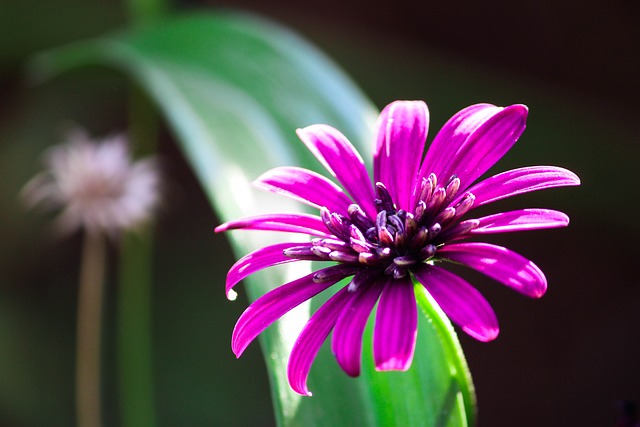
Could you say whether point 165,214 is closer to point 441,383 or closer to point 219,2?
point 219,2

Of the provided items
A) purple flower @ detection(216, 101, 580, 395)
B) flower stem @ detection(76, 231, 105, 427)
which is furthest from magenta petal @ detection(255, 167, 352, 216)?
flower stem @ detection(76, 231, 105, 427)

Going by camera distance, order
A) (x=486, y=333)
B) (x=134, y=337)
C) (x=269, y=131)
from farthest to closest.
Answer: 1. (x=134, y=337)
2. (x=269, y=131)
3. (x=486, y=333)

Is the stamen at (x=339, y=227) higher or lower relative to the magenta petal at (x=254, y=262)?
higher

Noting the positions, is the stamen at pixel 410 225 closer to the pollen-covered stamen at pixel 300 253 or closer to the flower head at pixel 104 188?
the pollen-covered stamen at pixel 300 253

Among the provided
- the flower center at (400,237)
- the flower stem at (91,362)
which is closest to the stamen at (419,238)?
the flower center at (400,237)

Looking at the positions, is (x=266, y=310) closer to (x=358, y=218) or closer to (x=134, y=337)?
(x=358, y=218)

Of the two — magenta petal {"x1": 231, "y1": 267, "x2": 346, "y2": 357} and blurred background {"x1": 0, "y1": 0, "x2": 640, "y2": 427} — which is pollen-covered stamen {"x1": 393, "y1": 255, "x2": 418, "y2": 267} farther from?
blurred background {"x1": 0, "y1": 0, "x2": 640, "y2": 427}

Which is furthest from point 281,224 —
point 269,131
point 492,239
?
point 492,239
